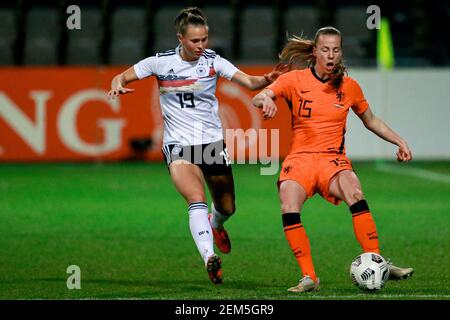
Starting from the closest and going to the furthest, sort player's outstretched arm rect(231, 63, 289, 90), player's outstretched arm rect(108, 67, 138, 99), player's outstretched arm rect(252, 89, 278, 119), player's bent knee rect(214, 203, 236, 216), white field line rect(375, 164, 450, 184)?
player's outstretched arm rect(252, 89, 278, 119) → player's outstretched arm rect(108, 67, 138, 99) → player's outstretched arm rect(231, 63, 289, 90) → player's bent knee rect(214, 203, 236, 216) → white field line rect(375, 164, 450, 184)

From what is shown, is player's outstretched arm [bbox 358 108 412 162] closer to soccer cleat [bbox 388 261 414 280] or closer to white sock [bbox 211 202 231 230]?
soccer cleat [bbox 388 261 414 280]

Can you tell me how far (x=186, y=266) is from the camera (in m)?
9.99

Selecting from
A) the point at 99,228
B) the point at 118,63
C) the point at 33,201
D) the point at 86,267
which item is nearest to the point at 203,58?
the point at 86,267

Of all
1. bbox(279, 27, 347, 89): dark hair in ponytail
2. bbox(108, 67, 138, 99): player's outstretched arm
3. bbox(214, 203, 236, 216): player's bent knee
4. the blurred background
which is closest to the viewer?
bbox(279, 27, 347, 89): dark hair in ponytail

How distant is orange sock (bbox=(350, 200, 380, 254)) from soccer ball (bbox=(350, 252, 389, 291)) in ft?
0.64

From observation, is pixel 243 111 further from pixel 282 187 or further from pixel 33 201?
pixel 282 187

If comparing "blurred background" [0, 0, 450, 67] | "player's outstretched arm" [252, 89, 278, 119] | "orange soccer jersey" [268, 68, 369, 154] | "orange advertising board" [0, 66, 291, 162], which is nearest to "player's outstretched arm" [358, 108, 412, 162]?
"orange soccer jersey" [268, 68, 369, 154]

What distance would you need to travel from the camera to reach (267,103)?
8.14m

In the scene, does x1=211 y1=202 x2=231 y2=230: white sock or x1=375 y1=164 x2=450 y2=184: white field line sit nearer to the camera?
x1=211 y1=202 x2=231 y2=230: white sock

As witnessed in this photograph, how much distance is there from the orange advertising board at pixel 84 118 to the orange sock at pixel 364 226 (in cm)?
1280

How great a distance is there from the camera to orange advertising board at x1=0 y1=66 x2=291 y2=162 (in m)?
21.5

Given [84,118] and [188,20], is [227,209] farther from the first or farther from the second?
[84,118]

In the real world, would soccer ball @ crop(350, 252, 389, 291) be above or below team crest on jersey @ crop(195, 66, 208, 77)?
below

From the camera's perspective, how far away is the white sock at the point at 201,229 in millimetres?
8742
